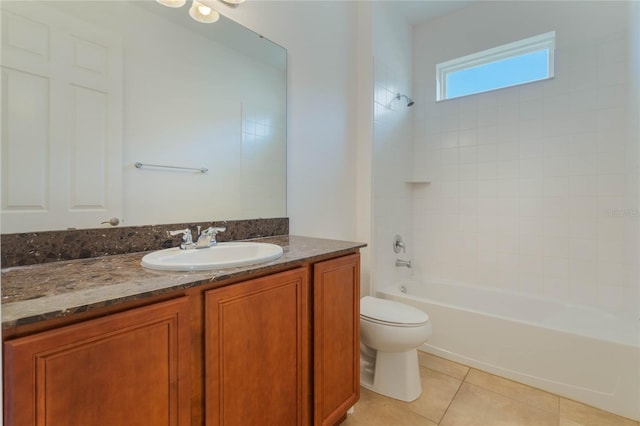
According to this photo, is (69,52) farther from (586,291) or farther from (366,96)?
(586,291)

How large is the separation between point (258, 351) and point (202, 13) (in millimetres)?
1520

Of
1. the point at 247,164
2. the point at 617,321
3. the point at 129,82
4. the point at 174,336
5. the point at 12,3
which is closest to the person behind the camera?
the point at 174,336

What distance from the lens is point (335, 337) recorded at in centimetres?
134

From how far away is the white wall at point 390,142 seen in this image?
226 centimetres

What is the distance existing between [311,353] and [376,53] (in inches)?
82.5

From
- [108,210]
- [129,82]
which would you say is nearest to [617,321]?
[108,210]

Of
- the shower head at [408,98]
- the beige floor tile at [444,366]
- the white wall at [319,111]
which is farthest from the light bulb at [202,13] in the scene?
the beige floor tile at [444,366]

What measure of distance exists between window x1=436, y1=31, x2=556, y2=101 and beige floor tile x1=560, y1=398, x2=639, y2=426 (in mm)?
2203

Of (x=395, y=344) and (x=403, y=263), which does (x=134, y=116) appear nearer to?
(x=395, y=344)

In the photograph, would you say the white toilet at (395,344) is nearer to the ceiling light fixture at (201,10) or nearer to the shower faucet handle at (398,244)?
the shower faucet handle at (398,244)

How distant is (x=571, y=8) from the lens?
2.17 metres

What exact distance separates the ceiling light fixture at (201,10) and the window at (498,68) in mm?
2013

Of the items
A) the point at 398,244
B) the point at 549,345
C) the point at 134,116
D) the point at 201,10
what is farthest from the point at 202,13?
the point at 549,345

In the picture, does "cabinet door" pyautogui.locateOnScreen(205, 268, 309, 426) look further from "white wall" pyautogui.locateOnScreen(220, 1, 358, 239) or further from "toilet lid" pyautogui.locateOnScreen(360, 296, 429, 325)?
"white wall" pyautogui.locateOnScreen(220, 1, 358, 239)
